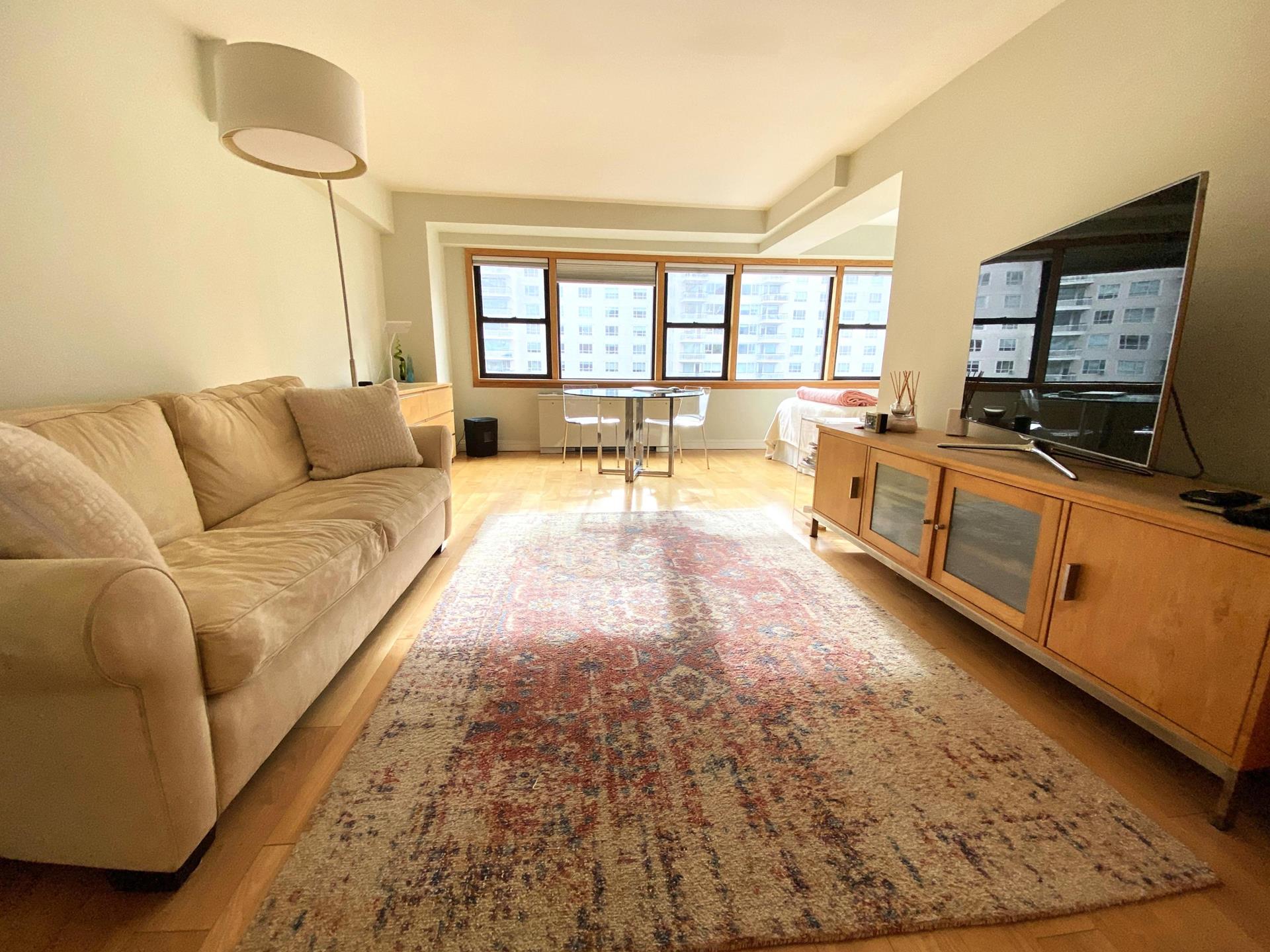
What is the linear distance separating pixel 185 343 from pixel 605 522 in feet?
7.37

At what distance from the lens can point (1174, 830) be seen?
109 centimetres

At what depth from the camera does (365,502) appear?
1817 millimetres

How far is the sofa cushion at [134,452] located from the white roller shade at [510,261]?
427 centimetres

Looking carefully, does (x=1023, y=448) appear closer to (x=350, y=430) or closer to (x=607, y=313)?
(x=350, y=430)

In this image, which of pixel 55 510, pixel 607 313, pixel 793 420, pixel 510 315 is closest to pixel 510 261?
pixel 510 315

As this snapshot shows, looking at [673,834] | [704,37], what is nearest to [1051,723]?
[673,834]

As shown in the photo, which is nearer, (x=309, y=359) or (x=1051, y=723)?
(x=1051, y=723)

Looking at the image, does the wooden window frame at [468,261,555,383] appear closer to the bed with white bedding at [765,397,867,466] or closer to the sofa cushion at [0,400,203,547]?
the bed with white bedding at [765,397,867,466]

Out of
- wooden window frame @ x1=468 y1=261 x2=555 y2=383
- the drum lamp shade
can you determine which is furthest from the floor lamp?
wooden window frame @ x1=468 y1=261 x2=555 y2=383

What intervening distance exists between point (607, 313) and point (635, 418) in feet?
6.91

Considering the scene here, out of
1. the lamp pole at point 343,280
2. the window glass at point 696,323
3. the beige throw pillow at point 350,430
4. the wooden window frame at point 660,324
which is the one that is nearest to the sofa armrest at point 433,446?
the beige throw pillow at point 350,430

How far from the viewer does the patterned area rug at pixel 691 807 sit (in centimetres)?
89

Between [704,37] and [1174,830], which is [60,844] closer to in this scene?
[1174,830]

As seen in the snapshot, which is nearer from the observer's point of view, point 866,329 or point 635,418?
point 635,418
